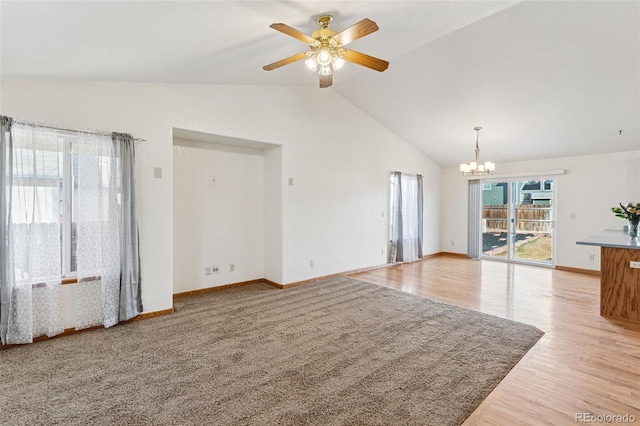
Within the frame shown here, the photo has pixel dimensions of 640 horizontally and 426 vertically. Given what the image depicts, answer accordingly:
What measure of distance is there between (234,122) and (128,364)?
321 centimetres

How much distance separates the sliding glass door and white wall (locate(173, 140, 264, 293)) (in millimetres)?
5945

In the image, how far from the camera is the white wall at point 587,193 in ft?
19.0

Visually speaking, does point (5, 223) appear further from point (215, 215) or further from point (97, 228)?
point (215, 215)

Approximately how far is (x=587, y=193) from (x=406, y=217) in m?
3.65

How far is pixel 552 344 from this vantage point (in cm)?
299

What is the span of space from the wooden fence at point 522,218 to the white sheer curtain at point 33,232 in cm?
847

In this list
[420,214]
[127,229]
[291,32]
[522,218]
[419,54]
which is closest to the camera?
[291,32]

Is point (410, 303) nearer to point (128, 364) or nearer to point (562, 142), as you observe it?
point (128, 364)

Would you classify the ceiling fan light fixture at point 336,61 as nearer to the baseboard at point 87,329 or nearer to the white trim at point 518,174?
the baseboard at point 87,329

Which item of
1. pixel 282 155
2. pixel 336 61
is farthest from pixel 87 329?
pixel 336 61

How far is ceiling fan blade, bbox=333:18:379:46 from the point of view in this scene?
215 cm

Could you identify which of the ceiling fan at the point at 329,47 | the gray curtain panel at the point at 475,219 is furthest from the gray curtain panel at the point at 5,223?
the gray curtain panel at the point at 475,219

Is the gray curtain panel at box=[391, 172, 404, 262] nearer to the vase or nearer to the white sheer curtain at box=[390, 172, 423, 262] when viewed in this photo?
the white sheer curtain at box=[390, 172, 423, 262]

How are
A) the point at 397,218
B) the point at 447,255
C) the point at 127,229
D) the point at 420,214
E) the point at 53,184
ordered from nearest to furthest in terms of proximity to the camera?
the point at 53,184
the point at 127,229
the point at 397,218
the point at 420,214
the point at 447,255
